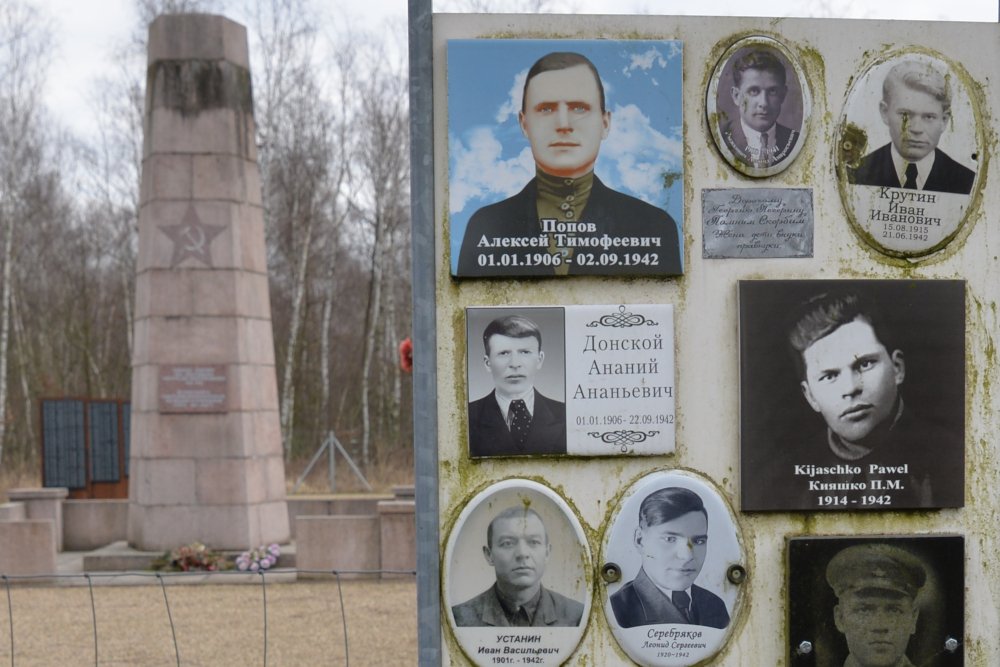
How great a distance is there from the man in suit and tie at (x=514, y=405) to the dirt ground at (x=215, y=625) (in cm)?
512

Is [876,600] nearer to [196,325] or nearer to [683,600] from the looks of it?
[683,600]

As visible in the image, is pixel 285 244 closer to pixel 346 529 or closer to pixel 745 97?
pixel 346 529

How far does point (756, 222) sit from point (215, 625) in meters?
7.80

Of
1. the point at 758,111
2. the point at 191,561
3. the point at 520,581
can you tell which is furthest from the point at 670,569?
the point at 191,561

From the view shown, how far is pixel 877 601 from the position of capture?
Result: 10.0 ft

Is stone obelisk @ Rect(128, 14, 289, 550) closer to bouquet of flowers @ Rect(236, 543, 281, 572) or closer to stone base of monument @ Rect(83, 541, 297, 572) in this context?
stone base of monument @ Rect(83, 541, 297, 572)

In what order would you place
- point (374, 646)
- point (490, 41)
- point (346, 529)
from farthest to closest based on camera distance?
1. point (346, 529)
2. point (374, 646)
3. point (490, 41)

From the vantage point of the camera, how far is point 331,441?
20578 mm

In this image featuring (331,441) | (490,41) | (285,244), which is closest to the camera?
(490,41)

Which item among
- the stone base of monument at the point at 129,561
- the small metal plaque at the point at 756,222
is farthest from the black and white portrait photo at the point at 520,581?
the stone base of monument at the point at 129,561

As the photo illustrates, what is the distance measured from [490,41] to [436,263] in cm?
56

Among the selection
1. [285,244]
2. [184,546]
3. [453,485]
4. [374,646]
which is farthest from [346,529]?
[285,244]

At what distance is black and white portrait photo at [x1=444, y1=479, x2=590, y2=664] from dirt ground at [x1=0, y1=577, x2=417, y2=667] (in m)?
4.93

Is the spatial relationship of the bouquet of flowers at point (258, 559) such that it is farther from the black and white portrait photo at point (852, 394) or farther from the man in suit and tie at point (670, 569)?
the black and white portrait photo at point (852, 394)
